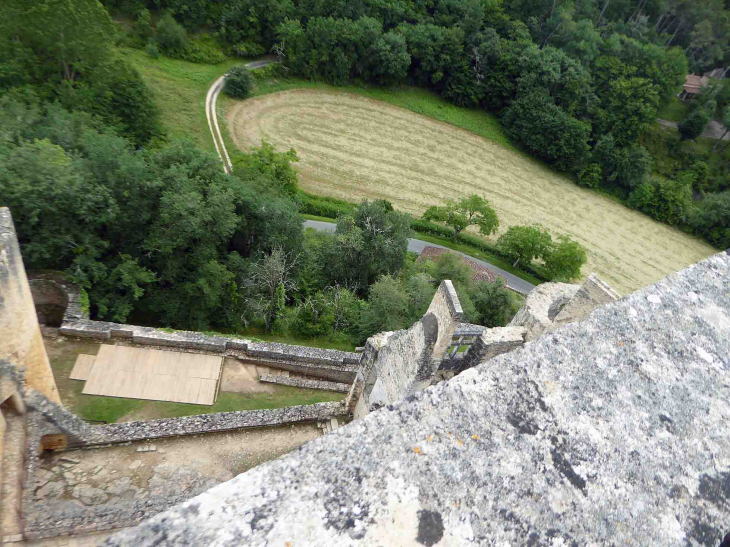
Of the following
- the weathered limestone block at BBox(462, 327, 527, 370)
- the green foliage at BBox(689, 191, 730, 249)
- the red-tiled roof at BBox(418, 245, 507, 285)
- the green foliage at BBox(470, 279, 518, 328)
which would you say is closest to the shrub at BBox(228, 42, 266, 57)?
the red-tiled roof at BBox(418, 245, 507, 285)

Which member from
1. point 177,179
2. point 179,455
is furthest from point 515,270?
point 179,455

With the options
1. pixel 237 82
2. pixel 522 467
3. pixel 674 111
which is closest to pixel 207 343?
pixel 522 467

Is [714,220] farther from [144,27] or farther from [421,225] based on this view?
[144,27]

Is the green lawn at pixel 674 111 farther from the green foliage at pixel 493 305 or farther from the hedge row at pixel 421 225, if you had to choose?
the green foliage at pixel 493 305

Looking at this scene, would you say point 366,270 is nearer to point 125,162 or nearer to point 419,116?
point 125,162

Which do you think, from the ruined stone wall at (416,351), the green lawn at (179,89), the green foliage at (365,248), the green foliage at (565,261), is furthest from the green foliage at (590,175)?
the ruined stone wall at (416,351)

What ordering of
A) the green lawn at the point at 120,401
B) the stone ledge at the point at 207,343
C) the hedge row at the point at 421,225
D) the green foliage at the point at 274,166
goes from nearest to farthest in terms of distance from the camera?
the green lawn at the point at 120,401 < the stone ledge at the point at 207,343 < the green foliage at the point at 274,166 < the hedge row at the point at 421,225
